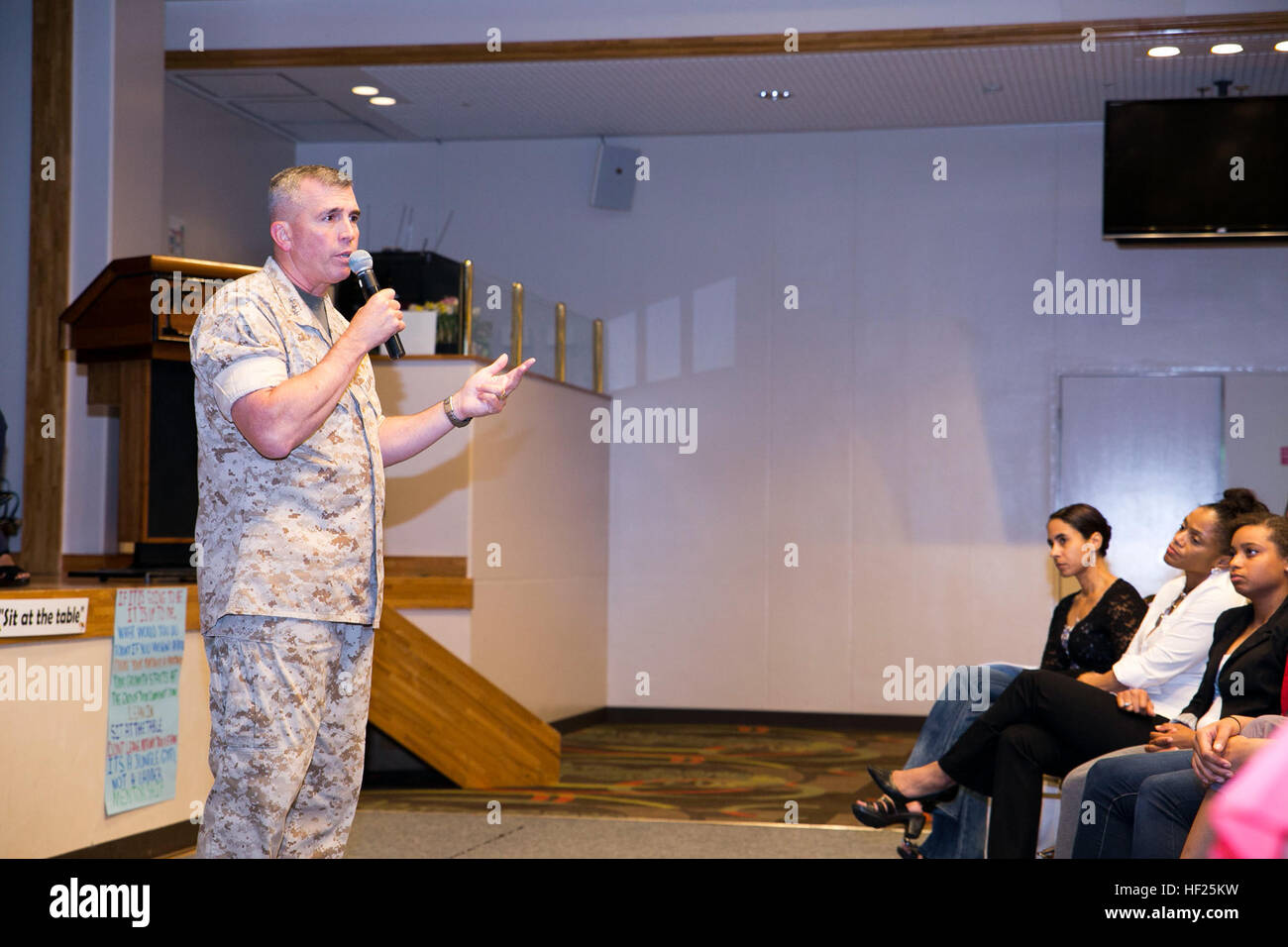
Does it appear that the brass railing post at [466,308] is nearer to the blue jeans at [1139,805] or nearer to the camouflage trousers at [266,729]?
the blue jeans at [1139,805]

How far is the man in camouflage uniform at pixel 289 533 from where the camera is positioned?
2.00 m

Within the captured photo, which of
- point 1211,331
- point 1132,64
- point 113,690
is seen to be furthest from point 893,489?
point 113,690

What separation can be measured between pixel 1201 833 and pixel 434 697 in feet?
10.2

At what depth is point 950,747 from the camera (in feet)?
12.3

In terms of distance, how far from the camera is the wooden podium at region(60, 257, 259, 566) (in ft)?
13.1

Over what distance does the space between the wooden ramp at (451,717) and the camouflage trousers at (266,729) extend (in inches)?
103

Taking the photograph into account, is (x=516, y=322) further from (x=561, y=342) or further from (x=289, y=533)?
(x=289, y=533)

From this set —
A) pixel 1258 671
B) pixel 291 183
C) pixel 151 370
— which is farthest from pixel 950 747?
pixel 151 370

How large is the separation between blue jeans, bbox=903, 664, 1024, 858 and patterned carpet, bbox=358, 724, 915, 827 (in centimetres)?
82

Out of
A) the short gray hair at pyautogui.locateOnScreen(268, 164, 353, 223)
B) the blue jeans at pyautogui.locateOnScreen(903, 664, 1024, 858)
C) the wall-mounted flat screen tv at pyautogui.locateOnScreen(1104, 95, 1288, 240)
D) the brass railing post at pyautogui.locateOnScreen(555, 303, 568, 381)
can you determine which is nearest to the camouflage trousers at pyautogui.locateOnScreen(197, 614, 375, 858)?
the short gray hair at pyautogui.locateOnScreen(268, 164, 353, 223)

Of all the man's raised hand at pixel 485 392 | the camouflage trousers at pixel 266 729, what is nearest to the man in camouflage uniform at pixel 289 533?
the camouflage trousers at pixel 266 729

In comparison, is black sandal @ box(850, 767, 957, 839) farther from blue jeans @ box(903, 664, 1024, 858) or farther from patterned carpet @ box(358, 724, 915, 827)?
patterned carpet @ box(358, 724, 915, 827)
